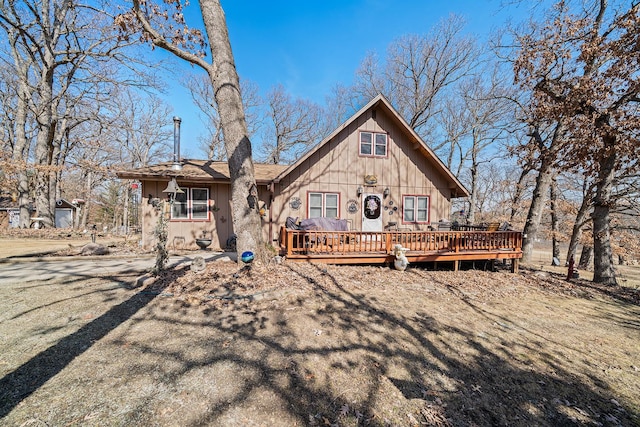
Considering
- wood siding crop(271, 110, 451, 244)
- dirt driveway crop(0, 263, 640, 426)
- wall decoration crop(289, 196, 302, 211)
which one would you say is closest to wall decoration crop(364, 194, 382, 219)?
wood siding crop(271, 110, 451, 244)

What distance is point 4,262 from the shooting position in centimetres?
758

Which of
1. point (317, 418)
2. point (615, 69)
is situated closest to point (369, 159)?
point (615, 69)

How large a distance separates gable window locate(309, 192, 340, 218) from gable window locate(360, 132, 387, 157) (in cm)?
237

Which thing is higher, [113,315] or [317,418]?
[113,315]

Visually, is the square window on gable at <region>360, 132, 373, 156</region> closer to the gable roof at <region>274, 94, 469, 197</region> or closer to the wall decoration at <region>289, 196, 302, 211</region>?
the gable roof at <region>274, 94, 469, 197</region>

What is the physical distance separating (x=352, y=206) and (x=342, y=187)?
932 millimetres

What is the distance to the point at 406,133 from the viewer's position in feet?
37.2

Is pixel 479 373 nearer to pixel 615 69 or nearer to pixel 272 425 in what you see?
pixel 272 425

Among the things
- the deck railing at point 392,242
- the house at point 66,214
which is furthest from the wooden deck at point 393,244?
the house at point 66,214

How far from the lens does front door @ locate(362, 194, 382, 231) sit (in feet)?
36.4

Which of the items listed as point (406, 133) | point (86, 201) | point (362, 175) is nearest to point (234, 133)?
point (362, 175)

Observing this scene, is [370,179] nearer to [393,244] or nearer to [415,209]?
[415,209]

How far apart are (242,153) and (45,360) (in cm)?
507

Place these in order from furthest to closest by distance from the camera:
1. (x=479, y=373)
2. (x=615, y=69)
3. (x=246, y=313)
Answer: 1. (x=615, y=69)
2. (x=246, y=313)
3. (x=479, y=373)
